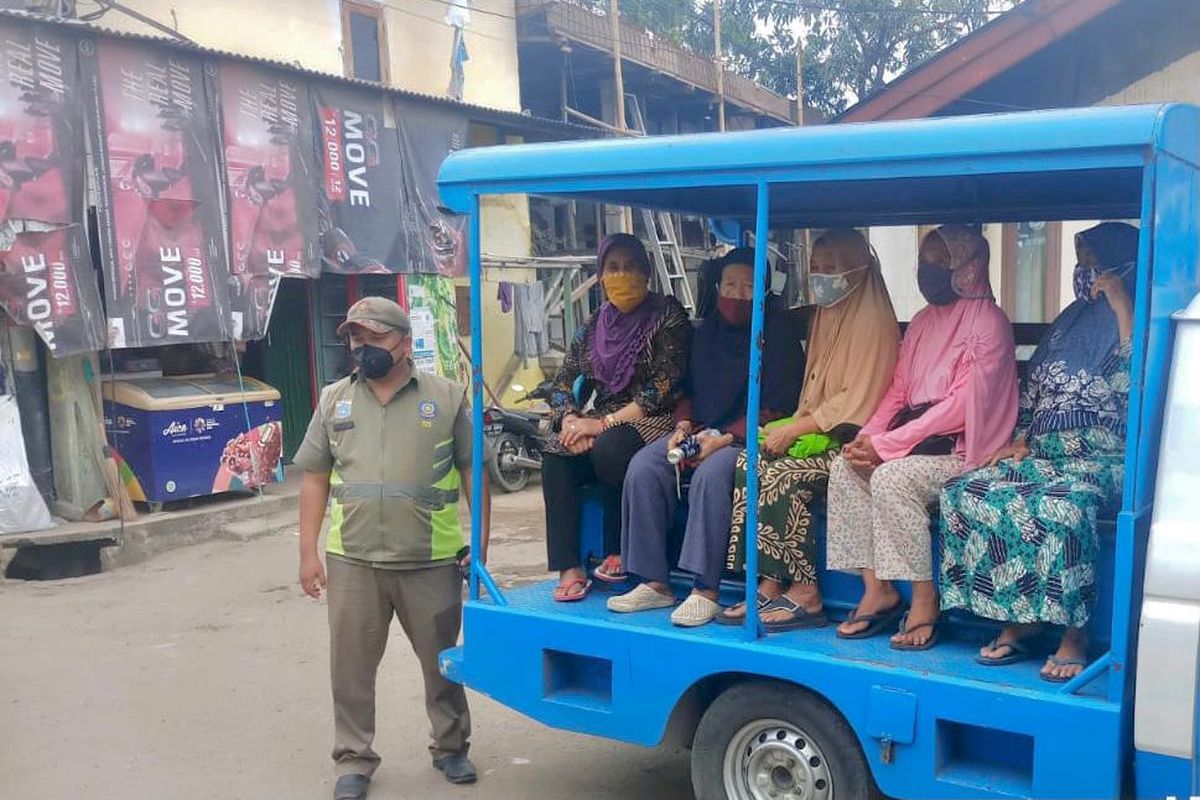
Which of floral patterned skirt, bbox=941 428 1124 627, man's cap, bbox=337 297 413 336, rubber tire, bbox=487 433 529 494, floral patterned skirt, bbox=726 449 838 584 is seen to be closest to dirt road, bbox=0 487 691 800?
floral patterned skirt, bbox=726 449 838 584

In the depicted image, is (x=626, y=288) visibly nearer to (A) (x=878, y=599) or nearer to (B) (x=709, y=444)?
(B) (x=709, y=444)

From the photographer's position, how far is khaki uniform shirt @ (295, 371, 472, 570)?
160 inches

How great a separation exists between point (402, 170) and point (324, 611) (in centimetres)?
560

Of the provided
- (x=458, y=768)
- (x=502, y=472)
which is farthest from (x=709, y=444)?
(x=502, y=472)

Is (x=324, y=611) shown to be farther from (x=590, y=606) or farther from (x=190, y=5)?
(x=190, y=5)

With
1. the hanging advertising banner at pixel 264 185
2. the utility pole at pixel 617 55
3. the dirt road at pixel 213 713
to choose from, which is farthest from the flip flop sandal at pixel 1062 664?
the utility pole at pixel 617 55

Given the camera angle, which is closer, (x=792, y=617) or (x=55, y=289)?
(x=792, y=617)

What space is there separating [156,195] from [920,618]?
7319 millimetres

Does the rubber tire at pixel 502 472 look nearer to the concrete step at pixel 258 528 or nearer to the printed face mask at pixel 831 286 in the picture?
the concrete step at pixel 258 528

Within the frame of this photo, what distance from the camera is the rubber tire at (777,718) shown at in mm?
3270

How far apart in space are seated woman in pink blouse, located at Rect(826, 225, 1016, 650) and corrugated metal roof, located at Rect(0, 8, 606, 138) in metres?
6.97

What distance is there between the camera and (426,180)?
11500 mm

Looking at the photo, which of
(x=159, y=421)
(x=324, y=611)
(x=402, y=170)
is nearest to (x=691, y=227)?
(x=402, y=170)

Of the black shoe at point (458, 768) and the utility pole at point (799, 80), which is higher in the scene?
the utility pole at point (799, 80)
